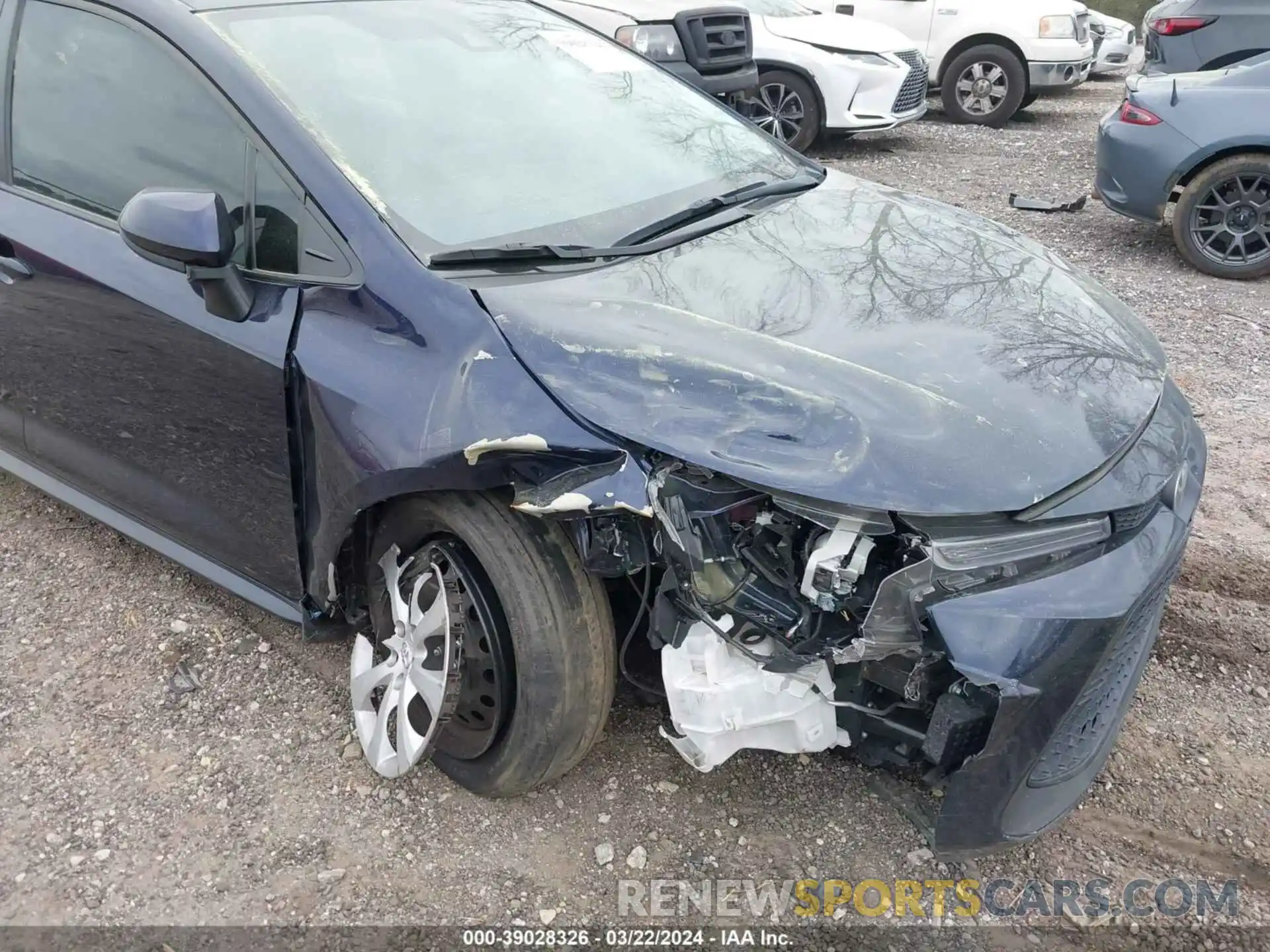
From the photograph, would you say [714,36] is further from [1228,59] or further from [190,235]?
[190,235]

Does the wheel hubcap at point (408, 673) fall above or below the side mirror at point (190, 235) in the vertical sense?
below

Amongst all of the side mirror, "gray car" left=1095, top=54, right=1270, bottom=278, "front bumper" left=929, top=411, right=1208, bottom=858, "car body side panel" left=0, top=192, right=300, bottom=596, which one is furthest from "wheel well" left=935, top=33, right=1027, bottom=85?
the side mirror

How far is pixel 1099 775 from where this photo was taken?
242 centimetres

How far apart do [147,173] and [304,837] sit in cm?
166

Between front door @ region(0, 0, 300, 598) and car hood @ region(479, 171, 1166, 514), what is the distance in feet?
2.38

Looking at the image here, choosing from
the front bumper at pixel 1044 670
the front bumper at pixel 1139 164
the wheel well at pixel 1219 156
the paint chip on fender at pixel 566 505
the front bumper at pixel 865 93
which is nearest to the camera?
the front bumper at pixel 1044 670

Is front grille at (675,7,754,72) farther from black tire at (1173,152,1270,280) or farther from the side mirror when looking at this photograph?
the side mirror

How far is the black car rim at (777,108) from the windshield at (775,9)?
0.76 m

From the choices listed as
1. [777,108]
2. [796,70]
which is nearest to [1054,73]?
[796,70]

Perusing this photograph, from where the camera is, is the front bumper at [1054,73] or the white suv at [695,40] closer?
the white suv at [695,40]

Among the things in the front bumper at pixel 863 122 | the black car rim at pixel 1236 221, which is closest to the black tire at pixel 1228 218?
the black car rim at pixel 1236 221

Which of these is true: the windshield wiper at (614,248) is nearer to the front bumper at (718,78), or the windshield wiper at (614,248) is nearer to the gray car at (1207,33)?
the front bumper at (718,78)

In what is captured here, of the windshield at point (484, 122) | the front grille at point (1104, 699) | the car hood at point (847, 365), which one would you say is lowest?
the front grille at point (1104, 699)

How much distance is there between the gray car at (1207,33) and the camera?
291 inches
